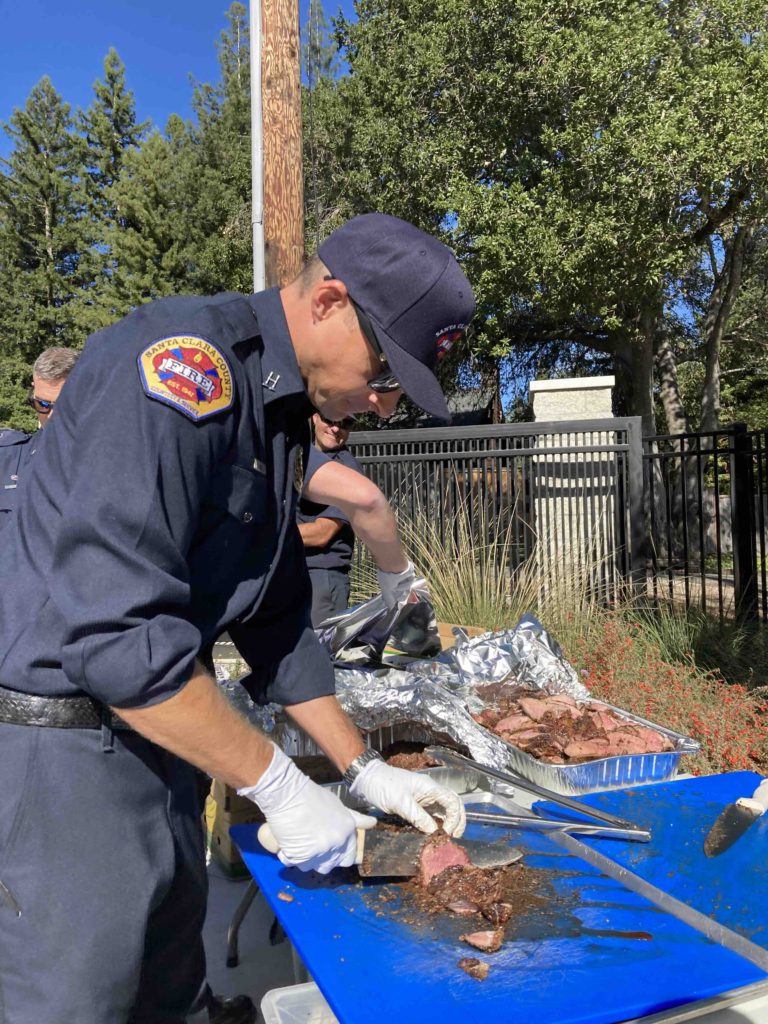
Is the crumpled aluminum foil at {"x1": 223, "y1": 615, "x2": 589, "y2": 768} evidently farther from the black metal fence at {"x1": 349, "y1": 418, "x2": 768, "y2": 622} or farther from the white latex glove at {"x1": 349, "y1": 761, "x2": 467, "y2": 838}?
the black metal fence at {"x1": 349, "y1": 418, "x2": 768, "y2": 622}

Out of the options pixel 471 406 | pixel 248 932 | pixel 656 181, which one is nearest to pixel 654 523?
pixel 248 932

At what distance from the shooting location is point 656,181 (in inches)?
485

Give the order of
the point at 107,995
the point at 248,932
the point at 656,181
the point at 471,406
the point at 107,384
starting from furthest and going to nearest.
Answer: the point at 471,406 → the point at 656,181 → the point at 248,932 → the point at 107,995 → the point at 107,384

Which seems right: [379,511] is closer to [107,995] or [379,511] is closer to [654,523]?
[107,995]

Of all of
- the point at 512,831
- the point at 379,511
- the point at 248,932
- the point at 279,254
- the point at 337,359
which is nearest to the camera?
the point at 337,359

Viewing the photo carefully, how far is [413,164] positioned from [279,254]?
10446mm

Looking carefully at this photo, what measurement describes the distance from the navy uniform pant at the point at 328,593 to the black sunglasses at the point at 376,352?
224cm

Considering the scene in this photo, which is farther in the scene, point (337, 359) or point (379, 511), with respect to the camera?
point (379, 511)

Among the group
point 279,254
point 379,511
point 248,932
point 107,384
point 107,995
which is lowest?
point 248,932

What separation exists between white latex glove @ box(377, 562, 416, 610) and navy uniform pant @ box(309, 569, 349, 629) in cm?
37

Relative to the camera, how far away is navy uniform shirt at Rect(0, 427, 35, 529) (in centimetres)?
308

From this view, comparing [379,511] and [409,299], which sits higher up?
[409,299]

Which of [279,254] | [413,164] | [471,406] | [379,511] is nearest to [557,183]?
[413,164]

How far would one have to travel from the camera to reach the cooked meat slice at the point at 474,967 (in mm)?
1434
